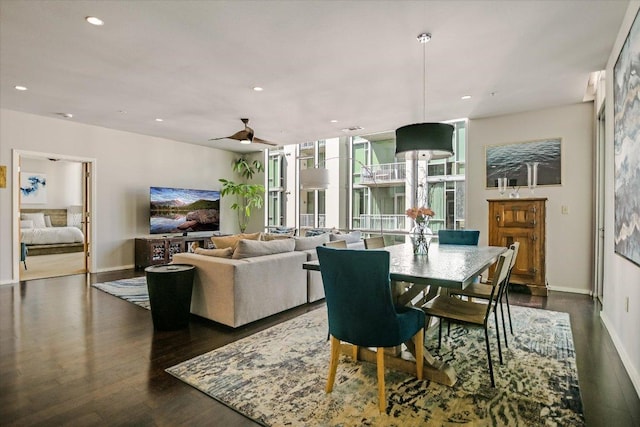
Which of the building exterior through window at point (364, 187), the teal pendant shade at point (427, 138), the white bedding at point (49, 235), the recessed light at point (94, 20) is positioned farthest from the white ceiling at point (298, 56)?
the white bedding at point (49, 235)

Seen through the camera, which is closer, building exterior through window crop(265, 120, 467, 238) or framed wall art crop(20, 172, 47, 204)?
building exterior through window crop(265, 120, 467, 238)

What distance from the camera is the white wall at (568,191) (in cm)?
471

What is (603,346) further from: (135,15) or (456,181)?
(135,15)

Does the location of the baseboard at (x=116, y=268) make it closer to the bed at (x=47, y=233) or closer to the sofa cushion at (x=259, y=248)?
the bed at (x=47, y=233)

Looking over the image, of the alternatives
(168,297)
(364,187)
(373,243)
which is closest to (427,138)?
(373,243)

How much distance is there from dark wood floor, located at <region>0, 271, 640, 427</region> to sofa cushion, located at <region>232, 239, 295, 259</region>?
2.30ft

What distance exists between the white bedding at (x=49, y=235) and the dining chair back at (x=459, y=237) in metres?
9.17

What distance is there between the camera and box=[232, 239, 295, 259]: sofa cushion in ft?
11.6

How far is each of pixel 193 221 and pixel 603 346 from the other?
22.8 feet

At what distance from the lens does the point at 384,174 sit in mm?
6766

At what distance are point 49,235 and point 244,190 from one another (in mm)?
5054

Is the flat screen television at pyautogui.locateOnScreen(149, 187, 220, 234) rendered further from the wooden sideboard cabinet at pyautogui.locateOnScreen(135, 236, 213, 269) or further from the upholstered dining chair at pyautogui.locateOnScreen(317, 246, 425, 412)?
the upholstered dining chair at pyautogui.locateOnScreen(317, 246, 425, 412)

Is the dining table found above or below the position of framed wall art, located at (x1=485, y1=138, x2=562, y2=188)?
below

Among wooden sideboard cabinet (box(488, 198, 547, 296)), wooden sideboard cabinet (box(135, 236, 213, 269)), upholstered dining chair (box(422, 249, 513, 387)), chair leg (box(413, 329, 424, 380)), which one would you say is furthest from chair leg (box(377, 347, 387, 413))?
wooden sideboard cabinet (box(135, 236, 213, 269))
